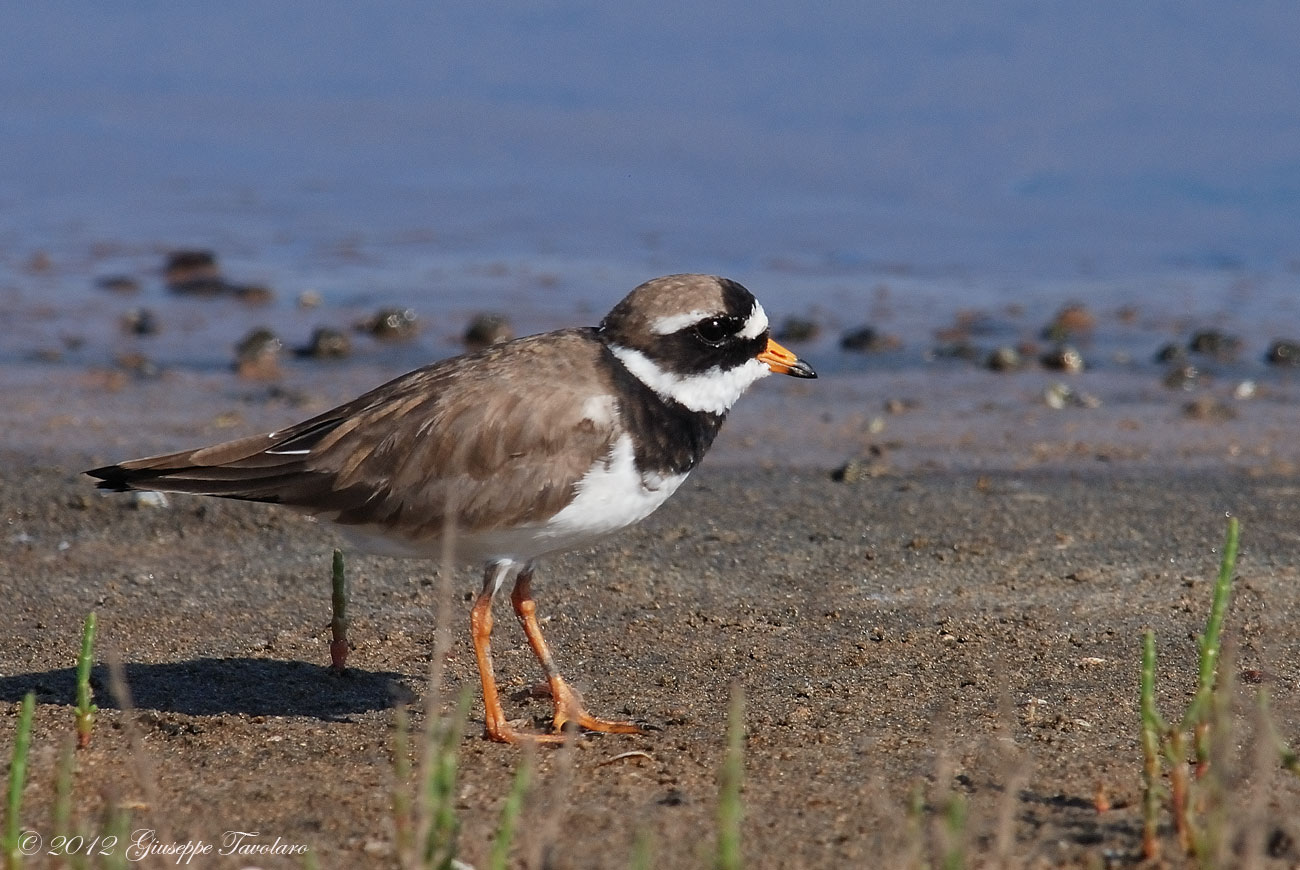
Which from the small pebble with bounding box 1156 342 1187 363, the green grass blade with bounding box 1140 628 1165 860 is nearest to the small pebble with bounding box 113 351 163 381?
the small pebble with bounding box 1156 342 1187 363

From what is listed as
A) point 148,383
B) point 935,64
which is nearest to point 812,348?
point 148,383

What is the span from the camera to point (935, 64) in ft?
60.6

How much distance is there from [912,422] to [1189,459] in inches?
59.0

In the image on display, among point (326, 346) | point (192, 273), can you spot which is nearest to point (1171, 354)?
point (326, 346)

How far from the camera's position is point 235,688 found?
16.1 ft

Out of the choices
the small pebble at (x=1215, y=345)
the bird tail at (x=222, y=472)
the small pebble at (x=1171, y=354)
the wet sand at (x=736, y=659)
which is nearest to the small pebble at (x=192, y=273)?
the wet sand at (x=736, y=659)

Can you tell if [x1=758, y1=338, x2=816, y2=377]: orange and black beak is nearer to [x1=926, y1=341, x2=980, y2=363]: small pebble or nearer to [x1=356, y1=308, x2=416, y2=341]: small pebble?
[x1=926, y1=341, x2=980, y2=363]: small pebble

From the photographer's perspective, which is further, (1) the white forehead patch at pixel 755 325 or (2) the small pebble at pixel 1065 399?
(2) the small pebble at pixel 1065 399

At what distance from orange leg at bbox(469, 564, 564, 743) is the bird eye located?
36.6 inches

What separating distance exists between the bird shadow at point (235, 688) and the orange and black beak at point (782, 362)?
153 centimetres

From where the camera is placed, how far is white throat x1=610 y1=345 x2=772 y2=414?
16.2 feet

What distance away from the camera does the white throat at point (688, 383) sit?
16.2 ft

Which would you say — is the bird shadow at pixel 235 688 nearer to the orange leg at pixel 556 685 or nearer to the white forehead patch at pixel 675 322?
the orange leg at pixel 556 685

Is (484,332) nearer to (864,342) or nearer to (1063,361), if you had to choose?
(864,342)
